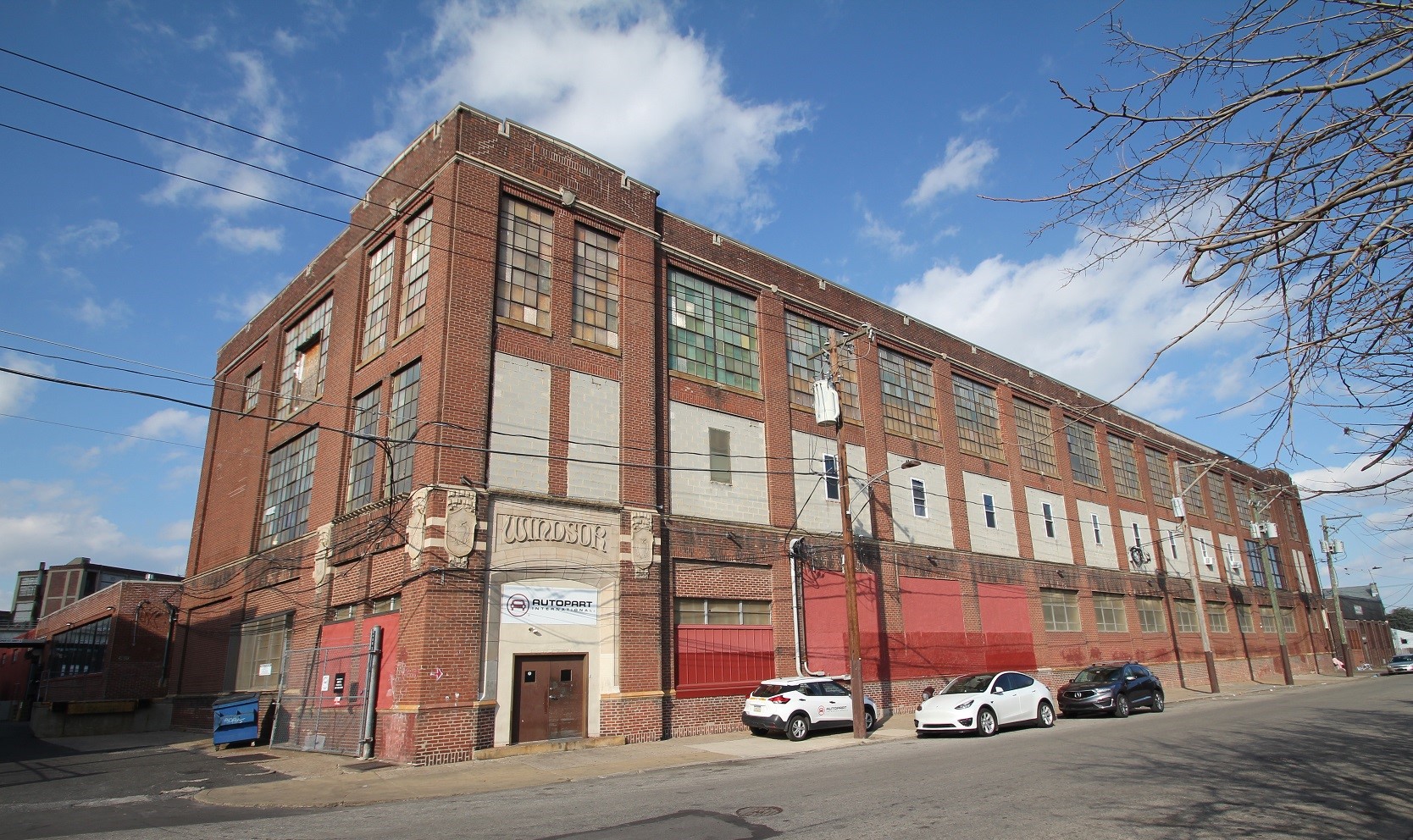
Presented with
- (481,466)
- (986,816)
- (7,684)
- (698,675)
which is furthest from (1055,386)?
(7,684)

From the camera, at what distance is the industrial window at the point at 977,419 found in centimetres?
3553

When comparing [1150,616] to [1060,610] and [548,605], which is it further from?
[548,605]

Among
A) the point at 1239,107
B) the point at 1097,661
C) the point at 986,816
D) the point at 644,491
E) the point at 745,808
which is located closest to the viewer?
the point at 1239,107

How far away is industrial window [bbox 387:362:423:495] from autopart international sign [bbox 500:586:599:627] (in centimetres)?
376

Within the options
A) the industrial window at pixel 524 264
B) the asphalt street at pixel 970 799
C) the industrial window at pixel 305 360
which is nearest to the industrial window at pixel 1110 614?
the asphalt street at pixel 970 799

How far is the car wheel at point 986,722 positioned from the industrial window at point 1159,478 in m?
32.4

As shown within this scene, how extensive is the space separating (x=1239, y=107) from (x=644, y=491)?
1846 centimetres

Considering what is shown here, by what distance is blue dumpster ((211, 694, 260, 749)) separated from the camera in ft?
71.7

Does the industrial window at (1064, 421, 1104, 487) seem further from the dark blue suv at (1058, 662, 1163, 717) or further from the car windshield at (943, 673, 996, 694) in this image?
the car windshield at (943, 673, 996, 694)

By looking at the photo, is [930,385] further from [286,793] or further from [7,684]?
[7,684]

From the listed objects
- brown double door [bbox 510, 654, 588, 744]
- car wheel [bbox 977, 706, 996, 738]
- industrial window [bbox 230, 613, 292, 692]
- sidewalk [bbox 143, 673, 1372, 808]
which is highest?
industrial window [bbox 230, 613, 292, 692]

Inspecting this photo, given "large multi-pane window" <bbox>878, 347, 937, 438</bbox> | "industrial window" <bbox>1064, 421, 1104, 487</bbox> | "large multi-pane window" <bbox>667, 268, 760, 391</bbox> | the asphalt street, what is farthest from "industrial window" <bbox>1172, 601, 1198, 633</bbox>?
"large multi-pane window" <bbox>667, 268, 760, 391</bbox>

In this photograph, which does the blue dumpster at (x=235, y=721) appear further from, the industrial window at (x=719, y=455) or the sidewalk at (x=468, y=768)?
the industrial window at (x=719, y=455)

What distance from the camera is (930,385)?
114ft
